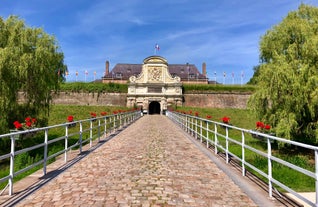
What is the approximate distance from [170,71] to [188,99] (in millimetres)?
14738

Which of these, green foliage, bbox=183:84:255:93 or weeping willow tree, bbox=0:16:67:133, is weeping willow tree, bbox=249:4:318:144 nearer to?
weeping willow tree, bbox=0:16:67:133

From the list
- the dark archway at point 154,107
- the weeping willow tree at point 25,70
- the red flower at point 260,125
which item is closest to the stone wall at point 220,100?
the dark archway at point 154,107

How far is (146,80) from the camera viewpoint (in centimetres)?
5647

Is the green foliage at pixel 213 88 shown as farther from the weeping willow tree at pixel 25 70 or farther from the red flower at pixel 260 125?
the red flower at pixel 260 125

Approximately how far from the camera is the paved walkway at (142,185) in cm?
466

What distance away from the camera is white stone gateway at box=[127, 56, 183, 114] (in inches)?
2211

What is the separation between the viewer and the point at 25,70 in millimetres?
14664

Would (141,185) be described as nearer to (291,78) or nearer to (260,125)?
(260,125)

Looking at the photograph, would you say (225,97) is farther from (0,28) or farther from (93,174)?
(93,174)

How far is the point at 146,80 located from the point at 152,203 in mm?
52401

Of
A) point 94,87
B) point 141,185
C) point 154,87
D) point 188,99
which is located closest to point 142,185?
point 141,185

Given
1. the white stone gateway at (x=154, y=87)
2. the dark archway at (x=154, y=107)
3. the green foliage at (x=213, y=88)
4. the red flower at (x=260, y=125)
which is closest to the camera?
the red flower at (x=260, y=125)

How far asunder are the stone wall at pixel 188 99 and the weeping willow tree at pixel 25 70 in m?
41.7

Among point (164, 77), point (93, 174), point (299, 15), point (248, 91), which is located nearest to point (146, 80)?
point (164, 77)
